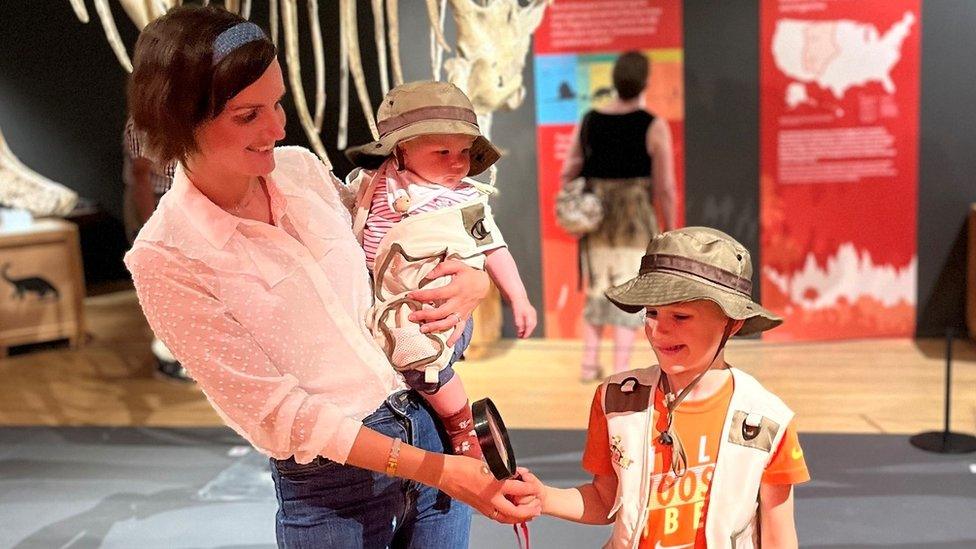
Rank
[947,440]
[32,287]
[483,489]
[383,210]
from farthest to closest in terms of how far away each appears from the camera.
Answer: [32,287] → [947,440] → [383,210] → [483,489]

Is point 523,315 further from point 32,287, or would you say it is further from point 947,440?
point 32,287

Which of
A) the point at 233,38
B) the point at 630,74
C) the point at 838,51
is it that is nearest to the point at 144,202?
the point at 630,74

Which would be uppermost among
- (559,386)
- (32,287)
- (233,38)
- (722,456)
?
(233,38)

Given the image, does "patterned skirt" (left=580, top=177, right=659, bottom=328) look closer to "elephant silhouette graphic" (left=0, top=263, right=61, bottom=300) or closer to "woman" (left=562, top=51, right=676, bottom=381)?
"woman" (left=562, top=51, right=676, bottom=381)

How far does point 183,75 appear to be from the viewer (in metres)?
1.28

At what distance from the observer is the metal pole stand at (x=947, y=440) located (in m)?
3.47

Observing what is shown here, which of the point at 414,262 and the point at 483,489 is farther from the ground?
the point at 414,262

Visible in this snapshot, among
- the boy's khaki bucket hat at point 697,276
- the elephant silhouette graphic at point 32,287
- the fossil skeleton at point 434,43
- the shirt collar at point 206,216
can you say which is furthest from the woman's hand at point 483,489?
the elephant silhouette graphic at point 32,287

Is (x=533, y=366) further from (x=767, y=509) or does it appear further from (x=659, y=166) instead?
(x=767, y=509)

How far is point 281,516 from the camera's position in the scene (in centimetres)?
154

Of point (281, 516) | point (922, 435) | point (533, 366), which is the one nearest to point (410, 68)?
point (533, 366)

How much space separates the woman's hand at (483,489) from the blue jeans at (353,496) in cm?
14

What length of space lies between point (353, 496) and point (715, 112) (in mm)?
3807

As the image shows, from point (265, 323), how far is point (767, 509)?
2.63 ft
